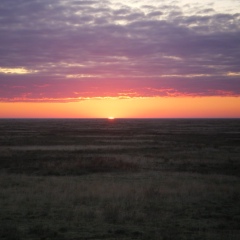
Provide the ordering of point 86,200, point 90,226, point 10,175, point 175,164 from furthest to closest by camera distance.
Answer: point 175,164
point 10,175
point 86,200
point 90,226

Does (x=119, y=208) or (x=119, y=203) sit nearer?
(x=119, y=208)

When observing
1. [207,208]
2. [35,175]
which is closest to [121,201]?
[207,208]

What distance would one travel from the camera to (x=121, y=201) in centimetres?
1277

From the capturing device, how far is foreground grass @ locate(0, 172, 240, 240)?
9328mm

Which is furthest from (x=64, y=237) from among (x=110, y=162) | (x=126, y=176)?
(x=110, y=162)

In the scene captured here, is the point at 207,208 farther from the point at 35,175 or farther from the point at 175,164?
the point at 175,164

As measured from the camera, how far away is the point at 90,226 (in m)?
Answer: 9.85

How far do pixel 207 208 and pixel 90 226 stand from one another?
4.40m

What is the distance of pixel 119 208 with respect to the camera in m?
11.7

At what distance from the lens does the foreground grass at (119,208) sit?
9.33 m

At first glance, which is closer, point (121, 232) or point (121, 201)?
point (121, 232)

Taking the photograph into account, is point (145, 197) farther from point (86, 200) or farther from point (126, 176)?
point (126, 176)

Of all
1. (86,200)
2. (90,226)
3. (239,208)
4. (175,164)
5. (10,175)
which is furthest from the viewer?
(175,164)

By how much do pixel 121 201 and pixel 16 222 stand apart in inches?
157
